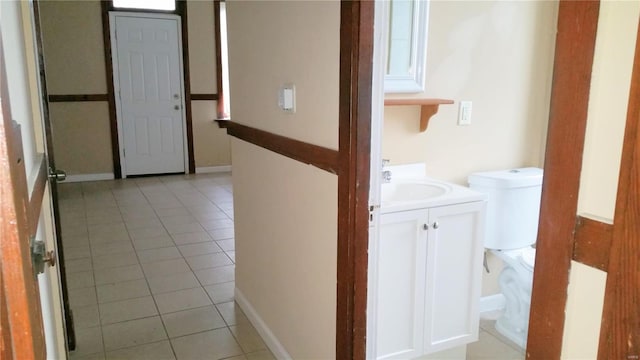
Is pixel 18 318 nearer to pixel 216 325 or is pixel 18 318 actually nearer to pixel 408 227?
pixel 408 227

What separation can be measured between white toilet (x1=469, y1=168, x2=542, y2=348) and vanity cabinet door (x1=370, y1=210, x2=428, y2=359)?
2.19 ft

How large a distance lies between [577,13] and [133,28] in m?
5.90

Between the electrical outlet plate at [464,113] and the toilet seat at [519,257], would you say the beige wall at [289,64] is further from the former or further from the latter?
the toilet seat at [519,257]

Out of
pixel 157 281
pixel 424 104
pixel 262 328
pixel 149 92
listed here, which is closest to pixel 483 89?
pixel 424 104

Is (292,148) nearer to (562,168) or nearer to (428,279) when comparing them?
(428,279)

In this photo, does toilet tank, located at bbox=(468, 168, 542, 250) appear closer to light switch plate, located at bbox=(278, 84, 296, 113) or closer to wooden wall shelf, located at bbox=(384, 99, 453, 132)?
wooden wall shelf, located at bbox=(384, 99, 453, 132)

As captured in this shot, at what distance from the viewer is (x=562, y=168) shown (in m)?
0.89

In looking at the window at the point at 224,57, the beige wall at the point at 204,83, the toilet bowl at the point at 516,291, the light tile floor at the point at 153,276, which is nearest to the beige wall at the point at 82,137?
the light tile floor at the point at 153,276

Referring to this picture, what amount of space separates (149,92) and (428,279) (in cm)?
499

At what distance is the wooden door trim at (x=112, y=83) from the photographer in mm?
5773

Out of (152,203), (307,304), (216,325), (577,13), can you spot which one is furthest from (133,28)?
(577,13)

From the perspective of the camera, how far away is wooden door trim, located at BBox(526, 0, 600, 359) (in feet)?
2.76

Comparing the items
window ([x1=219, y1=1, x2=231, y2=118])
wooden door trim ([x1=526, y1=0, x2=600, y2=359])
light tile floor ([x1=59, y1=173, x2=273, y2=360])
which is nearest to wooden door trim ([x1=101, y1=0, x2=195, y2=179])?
window ([x1=219, y1=1, x2=231, y2=118])

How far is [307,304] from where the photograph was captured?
77.3 inches
